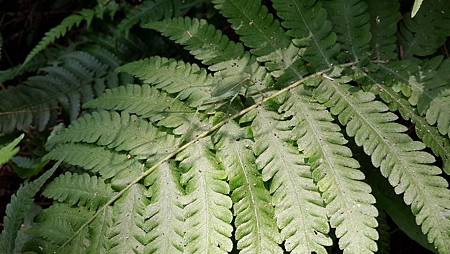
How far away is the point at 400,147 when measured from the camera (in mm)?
1760

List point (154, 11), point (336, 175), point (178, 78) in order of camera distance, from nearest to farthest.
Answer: point (336, 175)
point (178, 78)
point (154, 11)

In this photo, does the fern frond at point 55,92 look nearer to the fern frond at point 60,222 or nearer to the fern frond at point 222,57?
the fern frond at point 222,57

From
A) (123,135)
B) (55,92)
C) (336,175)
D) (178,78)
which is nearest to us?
(336,175)

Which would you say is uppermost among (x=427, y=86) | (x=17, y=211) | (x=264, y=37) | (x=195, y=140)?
(x=264, y=37)

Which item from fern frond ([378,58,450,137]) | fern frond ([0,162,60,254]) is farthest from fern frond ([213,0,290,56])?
fern frond ([0,162,60,254])

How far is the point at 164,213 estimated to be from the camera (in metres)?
1.78

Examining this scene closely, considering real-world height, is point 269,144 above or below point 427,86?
below

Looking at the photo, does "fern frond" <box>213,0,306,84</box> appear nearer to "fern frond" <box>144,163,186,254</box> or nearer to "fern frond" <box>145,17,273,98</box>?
"fern frond" <box>145,17,273,98</box>

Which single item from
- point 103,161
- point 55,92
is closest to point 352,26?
point 103,161

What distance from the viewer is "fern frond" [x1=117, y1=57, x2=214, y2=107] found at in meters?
2.04

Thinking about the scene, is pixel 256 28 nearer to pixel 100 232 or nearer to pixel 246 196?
pixel 246 196

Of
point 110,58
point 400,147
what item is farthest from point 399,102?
point 110,58

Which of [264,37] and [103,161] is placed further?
[264,37]

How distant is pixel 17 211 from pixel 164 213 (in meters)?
0.56
